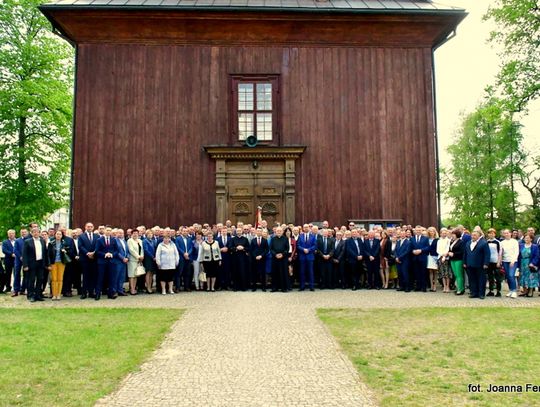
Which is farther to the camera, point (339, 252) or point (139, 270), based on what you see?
point (339, 252)

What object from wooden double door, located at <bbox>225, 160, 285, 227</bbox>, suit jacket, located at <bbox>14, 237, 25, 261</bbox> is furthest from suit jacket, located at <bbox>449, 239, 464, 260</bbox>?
suit jacket, located at <bbox>14, 237, 25, 261</bbox>

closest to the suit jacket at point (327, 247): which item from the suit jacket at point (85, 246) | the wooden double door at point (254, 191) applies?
the wooden double door at point (254, 191)

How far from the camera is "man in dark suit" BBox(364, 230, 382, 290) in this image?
14352 mm

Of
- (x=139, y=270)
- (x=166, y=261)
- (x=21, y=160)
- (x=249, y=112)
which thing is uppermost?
(x=249, y=112)

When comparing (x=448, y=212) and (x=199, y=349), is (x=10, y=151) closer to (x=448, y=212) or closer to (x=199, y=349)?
(x=199, y=349)

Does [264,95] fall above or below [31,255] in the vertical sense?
above

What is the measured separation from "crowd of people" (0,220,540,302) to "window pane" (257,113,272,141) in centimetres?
407

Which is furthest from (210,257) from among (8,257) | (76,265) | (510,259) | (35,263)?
(510,259)

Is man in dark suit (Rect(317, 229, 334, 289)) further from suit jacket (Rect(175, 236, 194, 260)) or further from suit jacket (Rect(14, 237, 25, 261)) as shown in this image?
suit jacket (Rect(14, 237, 25, 261))

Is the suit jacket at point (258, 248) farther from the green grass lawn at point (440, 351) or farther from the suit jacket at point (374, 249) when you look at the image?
the green grass lawn at point (440, 351)

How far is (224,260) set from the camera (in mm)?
14117

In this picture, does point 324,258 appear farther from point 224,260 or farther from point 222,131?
point 222,131

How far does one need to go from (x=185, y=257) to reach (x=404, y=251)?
604 cm

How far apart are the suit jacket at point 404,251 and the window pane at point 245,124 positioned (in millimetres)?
6577
